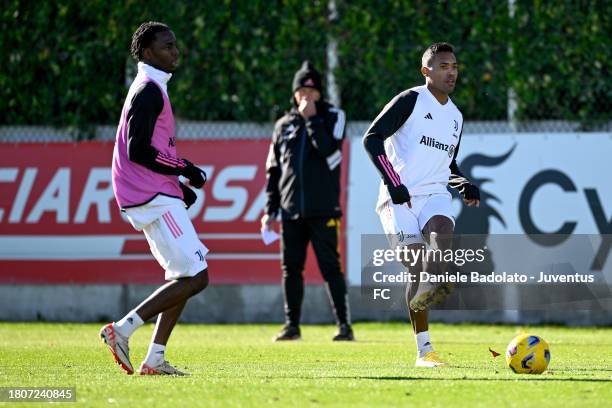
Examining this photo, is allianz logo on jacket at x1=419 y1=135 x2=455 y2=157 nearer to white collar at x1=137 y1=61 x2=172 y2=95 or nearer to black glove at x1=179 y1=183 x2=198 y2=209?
black glove at x1=179 y1=183 x2=198 y2=209

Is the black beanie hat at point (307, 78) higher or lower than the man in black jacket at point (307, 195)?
higher

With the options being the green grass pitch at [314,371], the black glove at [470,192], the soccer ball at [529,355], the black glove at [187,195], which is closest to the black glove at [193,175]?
the black glove at [187,195]

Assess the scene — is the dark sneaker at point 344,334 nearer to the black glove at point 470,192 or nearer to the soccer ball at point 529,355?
the black glove at point 470,192

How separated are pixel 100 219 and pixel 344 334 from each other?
4205mm

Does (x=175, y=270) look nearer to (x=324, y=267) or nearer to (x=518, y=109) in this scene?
(x=324, y=267)

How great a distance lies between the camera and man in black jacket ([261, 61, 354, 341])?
40.5 feet

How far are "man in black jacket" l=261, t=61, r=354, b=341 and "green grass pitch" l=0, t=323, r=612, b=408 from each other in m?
0.46

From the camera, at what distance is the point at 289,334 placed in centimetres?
1241

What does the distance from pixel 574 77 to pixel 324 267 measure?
14.6ft

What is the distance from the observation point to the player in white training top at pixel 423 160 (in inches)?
355

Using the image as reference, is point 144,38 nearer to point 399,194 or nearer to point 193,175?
point 193,175

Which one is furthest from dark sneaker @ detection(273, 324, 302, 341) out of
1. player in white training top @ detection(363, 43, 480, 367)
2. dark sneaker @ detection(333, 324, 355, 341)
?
player in white training top @ detection(363, 43, 480, 367)

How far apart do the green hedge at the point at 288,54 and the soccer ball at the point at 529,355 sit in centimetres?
710

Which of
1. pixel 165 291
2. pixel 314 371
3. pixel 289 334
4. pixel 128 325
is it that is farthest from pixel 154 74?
pixel 289 334
